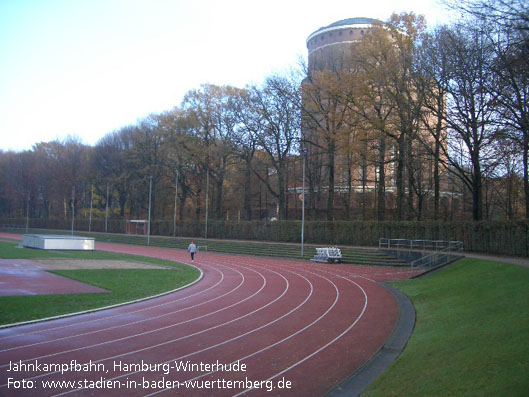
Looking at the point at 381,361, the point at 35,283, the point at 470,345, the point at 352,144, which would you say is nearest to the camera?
the point at 470,345

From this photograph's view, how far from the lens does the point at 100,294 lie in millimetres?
16594

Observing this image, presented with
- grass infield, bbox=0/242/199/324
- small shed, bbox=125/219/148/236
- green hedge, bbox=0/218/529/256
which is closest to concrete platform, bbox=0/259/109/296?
grass infield, bbox=0/242/199/324

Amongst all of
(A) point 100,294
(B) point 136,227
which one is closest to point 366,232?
(A) point 100,294

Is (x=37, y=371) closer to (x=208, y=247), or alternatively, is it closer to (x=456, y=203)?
(x=208, y=247)

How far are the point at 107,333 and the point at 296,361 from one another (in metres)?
5.21

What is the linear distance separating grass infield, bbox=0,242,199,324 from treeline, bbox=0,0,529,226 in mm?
14374

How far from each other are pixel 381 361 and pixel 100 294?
11.5 meters

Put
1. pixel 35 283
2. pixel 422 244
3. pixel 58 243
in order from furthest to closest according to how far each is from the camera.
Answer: pixel 58 243
pixel 422 244
pixel 35 283

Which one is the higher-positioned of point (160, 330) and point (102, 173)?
point (102, 173)

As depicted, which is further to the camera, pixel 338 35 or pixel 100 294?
pixel 338 35

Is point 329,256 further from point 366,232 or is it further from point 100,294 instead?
point 100,294

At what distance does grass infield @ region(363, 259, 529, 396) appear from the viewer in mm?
6230

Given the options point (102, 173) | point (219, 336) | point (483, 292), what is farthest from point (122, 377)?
point (102, 173)

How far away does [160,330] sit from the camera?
11719 mm
